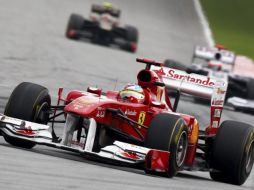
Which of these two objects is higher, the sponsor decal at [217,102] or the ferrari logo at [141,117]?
the sponsor decal at [217,102]

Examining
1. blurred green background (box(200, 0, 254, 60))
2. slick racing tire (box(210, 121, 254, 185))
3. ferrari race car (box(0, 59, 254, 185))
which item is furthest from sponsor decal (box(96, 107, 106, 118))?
blurred green background (box(200, 0, 254, 60))

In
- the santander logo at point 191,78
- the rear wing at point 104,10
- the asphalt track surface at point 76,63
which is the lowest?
the asphalt track surface at point 76,63

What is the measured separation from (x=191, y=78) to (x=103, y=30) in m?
22.0

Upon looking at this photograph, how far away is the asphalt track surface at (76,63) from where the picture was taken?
33.9 ft

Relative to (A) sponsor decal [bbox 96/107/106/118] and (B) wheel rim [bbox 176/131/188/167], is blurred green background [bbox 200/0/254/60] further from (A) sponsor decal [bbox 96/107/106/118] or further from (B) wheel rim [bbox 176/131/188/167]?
(A) sponsor decal [bbox 96/107/106/118]

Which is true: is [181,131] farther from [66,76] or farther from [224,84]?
[66,76]

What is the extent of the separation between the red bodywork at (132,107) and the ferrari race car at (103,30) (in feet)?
71.6

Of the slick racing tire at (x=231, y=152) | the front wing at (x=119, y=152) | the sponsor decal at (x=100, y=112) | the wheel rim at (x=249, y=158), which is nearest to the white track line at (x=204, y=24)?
the wheel rim at (x=249, y=158)

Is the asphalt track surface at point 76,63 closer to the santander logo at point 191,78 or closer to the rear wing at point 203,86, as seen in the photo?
the rear wing at point 203,86

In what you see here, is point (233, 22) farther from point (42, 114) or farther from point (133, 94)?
point (42, 114)

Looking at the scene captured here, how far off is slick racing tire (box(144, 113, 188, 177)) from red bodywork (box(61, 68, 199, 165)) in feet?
2.21

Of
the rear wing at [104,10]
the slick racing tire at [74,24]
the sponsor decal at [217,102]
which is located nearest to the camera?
the sponsor decal at [217,102]

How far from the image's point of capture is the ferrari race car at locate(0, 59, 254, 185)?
11.8m

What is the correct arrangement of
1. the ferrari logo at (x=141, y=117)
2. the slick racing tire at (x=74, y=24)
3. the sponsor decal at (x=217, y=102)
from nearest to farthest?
1. the ferrari logo at (x=141, y=117)
2. the sponsor decal at (x=217, y=102)
3. the slick racing tire at (x=74, y=24)
